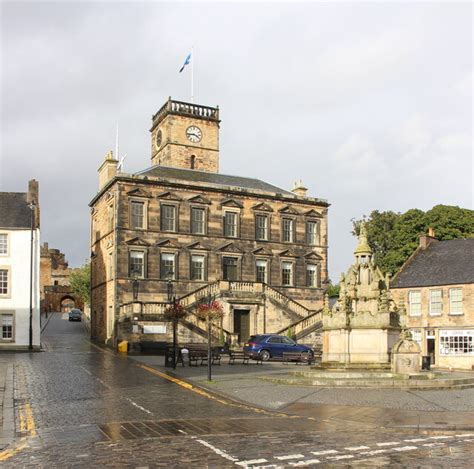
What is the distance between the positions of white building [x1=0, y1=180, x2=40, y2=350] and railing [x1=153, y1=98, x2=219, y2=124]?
65.2ft

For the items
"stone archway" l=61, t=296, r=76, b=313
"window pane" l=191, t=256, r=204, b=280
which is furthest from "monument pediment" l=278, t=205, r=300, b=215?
"stone archway" l=61, t=296, r=76, b=313

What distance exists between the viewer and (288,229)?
179 feet

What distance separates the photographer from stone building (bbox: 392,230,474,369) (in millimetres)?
43125

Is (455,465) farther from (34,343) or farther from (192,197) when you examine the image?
(192,197)

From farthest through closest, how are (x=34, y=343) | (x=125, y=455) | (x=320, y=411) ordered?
(x=34, y=343) < (x=320, y=411) < (x=125, y=455)

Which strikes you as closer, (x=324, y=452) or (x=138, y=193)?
(x=324, y=452)

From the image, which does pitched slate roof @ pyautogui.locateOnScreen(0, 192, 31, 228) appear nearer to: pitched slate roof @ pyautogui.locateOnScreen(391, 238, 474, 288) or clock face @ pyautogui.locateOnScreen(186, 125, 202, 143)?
clock face @ pyautogui.locateOnScreen(186, 125, 202, 143)

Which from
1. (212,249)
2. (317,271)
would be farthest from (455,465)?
(317,271)

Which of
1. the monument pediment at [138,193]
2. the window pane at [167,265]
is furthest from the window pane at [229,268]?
→ the monument pediment at [138,193]

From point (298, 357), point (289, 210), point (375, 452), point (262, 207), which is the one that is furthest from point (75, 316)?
point (375, 452)

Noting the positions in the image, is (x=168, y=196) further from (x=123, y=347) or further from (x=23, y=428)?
(x=23, y=428)

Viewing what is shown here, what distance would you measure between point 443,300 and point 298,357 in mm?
15122

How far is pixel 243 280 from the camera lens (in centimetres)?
5103

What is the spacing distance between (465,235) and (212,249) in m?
24.2
